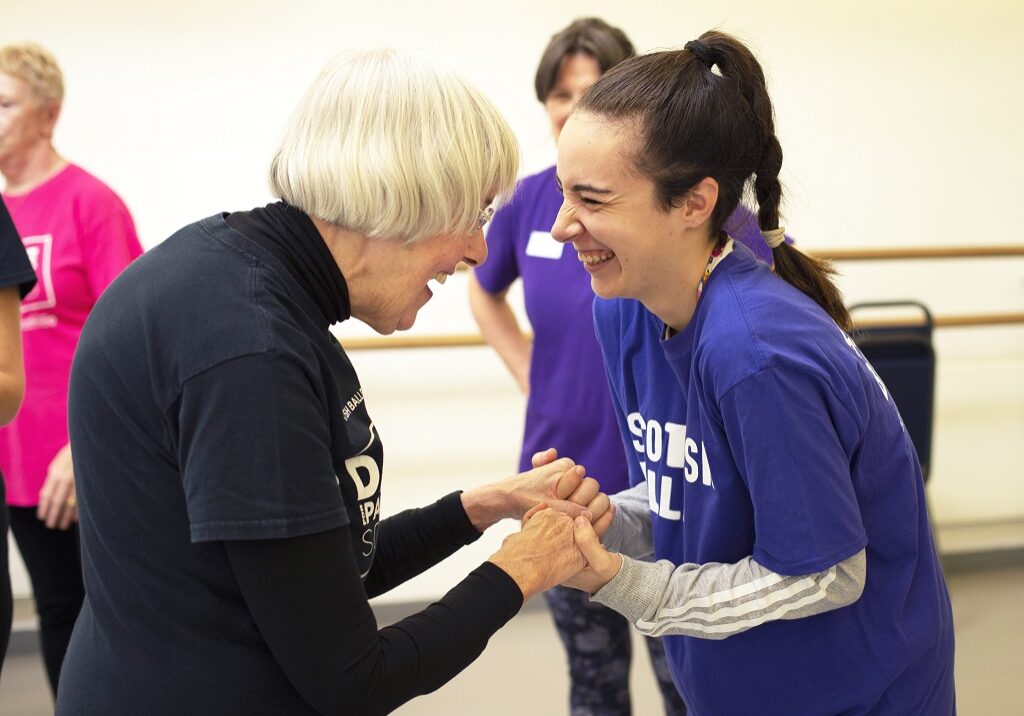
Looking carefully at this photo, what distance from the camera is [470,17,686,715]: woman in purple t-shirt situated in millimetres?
2086

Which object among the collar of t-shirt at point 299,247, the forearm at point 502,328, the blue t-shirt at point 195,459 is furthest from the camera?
the forearm at point 502,328

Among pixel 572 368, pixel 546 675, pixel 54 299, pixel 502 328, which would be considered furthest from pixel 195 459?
pixel 546 675

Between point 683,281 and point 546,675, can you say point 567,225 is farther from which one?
point 546,675

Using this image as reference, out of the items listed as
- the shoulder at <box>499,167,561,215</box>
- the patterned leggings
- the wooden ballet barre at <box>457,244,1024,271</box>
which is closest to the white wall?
the wooden ballet barre at <box>457,244,1024,271</box>

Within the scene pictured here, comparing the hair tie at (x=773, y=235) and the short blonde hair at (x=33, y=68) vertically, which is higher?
the short blonde hair at (x=33, y=68)

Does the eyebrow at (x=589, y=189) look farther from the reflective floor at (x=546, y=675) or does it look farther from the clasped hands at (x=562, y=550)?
the reflective floor at (x=546, y=675)

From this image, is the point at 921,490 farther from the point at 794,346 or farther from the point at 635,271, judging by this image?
the point at 635,271

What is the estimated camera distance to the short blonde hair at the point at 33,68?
2.31 metres

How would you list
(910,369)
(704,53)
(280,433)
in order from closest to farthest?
1. (280,433)
2. (704,53)
3. (910,369)

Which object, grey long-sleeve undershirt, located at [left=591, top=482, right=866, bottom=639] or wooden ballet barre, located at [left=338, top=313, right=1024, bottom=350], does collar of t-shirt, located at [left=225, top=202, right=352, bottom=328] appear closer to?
grey long-sleeve undershirt, located at [left=591, top=482, right=866, bottom=639]

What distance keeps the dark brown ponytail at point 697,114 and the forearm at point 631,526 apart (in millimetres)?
448

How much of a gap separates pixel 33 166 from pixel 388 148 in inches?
65.0

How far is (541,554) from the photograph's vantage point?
1196mm

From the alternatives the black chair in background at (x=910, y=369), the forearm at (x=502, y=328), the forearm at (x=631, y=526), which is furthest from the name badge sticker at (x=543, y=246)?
the black chair in background at (x=910, y=369)
